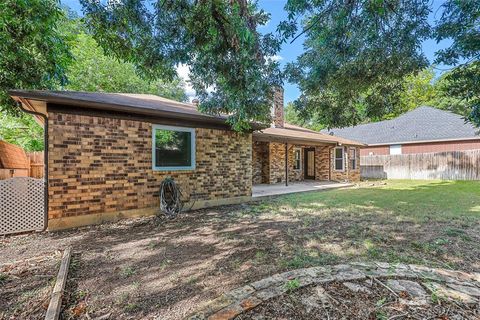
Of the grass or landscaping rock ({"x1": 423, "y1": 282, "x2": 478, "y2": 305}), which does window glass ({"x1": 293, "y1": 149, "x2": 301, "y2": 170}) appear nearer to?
the grass

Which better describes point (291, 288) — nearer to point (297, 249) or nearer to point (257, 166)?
point (297, 249)

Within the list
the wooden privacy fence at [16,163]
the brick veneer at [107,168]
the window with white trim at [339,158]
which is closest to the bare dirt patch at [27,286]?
the brick veneer at [107,168]

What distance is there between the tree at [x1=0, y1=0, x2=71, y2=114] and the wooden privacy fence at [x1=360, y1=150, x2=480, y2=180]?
19.5 metres

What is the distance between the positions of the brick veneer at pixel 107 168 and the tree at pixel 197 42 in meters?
1.71

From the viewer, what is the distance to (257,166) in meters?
13.6

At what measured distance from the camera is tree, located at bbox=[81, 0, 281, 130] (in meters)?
4.72

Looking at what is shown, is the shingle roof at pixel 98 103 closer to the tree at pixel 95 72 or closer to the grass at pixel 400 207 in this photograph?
the grass at pixel 400 207

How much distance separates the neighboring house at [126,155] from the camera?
5.31 m

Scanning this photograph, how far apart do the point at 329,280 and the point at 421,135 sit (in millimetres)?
21371

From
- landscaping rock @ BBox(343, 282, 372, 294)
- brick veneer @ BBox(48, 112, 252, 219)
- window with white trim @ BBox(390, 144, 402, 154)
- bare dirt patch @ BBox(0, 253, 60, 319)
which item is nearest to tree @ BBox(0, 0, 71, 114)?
brick veneer @ BBox(48, 112, 252, 219)

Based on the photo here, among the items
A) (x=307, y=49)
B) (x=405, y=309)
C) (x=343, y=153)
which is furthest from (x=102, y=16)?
(x=343, y=153)

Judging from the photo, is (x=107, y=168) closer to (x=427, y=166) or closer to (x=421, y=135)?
(x=427, y=166)

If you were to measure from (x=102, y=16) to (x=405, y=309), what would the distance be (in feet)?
20.7

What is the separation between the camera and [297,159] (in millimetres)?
15344
